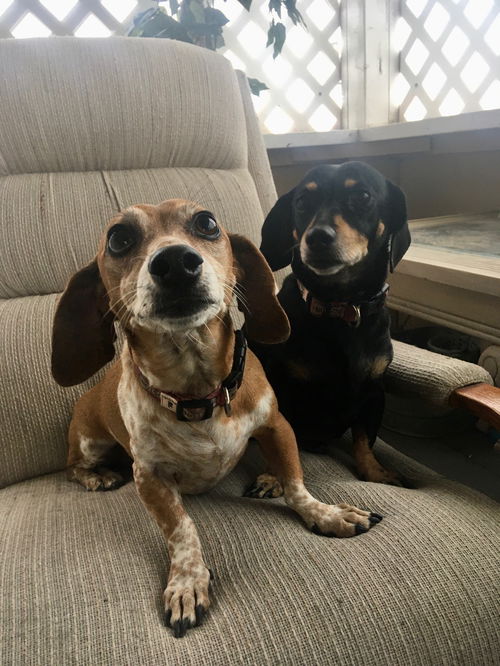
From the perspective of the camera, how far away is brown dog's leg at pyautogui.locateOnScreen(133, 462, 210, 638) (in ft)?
2.41

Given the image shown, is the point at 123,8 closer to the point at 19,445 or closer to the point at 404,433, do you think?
the point at 19,445

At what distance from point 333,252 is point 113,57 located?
2.66 feet

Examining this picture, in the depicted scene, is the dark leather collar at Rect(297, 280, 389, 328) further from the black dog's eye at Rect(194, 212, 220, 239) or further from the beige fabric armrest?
the black dog's eye at Rect(194, 212, 220, 239)

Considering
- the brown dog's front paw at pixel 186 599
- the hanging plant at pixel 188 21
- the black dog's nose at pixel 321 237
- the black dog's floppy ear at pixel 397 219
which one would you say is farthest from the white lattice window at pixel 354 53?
the brown dog's front paw at pixel 186 599

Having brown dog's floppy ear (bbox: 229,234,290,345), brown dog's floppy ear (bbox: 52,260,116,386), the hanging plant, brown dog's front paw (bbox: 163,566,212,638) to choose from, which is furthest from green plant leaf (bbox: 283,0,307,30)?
brown dog's front paw (bbox: 163,566,212,638)

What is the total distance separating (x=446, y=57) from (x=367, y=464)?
1.85 m

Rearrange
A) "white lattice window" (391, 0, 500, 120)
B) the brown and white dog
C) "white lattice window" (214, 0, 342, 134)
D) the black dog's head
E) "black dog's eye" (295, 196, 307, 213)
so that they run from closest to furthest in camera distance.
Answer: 1. the brown and white dog
2. the black dog's head
3. "black dog's eye" (295, 196, 307, 213)
4. "white lattice window" (391, 0, 500, 120)
5. "white lattice window" (214, 0, 342, 134)

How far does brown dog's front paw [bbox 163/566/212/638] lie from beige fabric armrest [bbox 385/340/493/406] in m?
0.58

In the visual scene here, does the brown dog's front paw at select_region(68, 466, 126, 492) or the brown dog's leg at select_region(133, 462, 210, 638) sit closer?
the brown dog's leg at select_region(133, 462, 210, 638)

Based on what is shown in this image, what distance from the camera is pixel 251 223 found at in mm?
1447

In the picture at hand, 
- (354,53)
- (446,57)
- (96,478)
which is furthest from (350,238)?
(354,53)

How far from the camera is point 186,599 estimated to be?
0.74m

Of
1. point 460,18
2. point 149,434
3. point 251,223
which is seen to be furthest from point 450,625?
point 460,18

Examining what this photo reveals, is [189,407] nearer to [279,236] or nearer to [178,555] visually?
[178,555]
